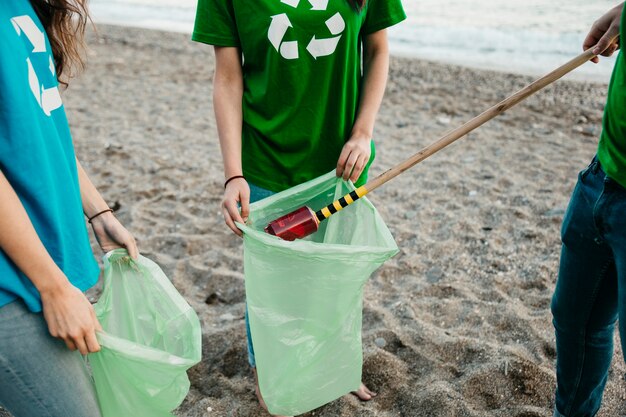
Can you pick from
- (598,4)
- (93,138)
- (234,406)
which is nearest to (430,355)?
(234,406)

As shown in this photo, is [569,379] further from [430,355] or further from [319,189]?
[319,189]

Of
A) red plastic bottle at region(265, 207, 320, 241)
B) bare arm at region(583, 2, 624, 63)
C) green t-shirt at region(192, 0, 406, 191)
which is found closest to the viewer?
bare arm at region(583, 2, 624, 63)

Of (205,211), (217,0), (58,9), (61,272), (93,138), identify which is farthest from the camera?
(93,138)

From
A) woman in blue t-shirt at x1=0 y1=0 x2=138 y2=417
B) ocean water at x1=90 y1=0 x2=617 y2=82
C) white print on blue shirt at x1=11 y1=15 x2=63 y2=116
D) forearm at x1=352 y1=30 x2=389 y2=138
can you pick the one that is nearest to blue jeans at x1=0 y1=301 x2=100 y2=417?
woman in blue t-shirt at x1=0 y1=0 x2=138 y2=417

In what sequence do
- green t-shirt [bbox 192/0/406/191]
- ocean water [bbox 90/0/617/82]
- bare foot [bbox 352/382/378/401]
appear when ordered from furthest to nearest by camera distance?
1. ocean water [bbox 90/0/617/82]
2. bare foot [bbox 352/382/378/401]
3. green t-shirt [bbox 192/0/406/191]

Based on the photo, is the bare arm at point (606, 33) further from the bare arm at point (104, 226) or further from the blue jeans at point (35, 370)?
the blue jeans at point (35, 370)

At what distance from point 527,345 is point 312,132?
1.43 meters

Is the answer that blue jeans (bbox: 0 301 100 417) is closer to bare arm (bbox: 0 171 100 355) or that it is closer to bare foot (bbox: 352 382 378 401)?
bare arm (bbox: 0 171 100 355)

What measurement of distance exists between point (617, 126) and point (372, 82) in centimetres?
74

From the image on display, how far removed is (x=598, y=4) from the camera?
1126cm

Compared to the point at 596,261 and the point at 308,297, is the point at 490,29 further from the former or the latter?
the point at 308,297

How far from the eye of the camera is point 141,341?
5.53 feet

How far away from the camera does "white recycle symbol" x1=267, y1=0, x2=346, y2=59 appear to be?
62.4 inches

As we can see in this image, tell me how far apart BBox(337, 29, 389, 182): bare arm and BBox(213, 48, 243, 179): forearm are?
334mm
